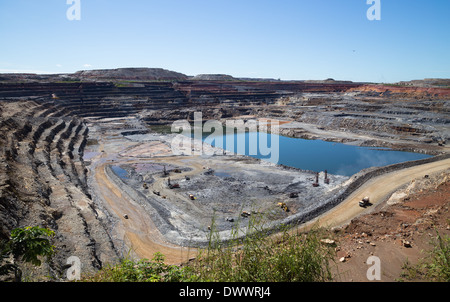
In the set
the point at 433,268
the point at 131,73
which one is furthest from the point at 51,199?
the point at 131,73

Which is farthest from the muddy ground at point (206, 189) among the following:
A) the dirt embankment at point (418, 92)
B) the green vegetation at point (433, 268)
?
the dirt embankment at point (418, 92)

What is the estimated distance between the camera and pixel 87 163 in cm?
3017

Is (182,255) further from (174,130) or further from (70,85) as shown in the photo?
(70,85)

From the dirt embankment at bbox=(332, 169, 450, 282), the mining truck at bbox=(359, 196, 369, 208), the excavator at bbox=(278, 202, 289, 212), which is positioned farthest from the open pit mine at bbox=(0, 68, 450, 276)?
the dirt embankment at bbox=(332, 169, 450, 282)

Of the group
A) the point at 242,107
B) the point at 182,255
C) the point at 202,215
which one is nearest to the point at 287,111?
the point at 242,107

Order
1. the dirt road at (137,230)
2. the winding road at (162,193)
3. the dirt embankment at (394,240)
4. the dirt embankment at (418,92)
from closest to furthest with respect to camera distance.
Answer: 1. the dirt embankment at (394,240)
2. the dirt road at (137,230)
3. the winding road at (162,193)
4. the dirt embankment at (418,92)

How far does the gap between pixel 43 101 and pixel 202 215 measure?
49.0 metres

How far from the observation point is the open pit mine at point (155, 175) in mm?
14508

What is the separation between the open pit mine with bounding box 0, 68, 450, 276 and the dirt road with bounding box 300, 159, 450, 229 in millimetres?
143

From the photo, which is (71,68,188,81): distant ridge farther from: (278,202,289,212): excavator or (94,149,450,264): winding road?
(278,202,289,212): excavator

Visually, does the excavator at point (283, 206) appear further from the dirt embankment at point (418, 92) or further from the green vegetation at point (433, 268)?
the dirt embankment at point (418, 92)

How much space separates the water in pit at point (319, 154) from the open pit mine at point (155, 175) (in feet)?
7.58

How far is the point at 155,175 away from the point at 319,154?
2163 cm

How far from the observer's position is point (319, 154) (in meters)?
35.8
